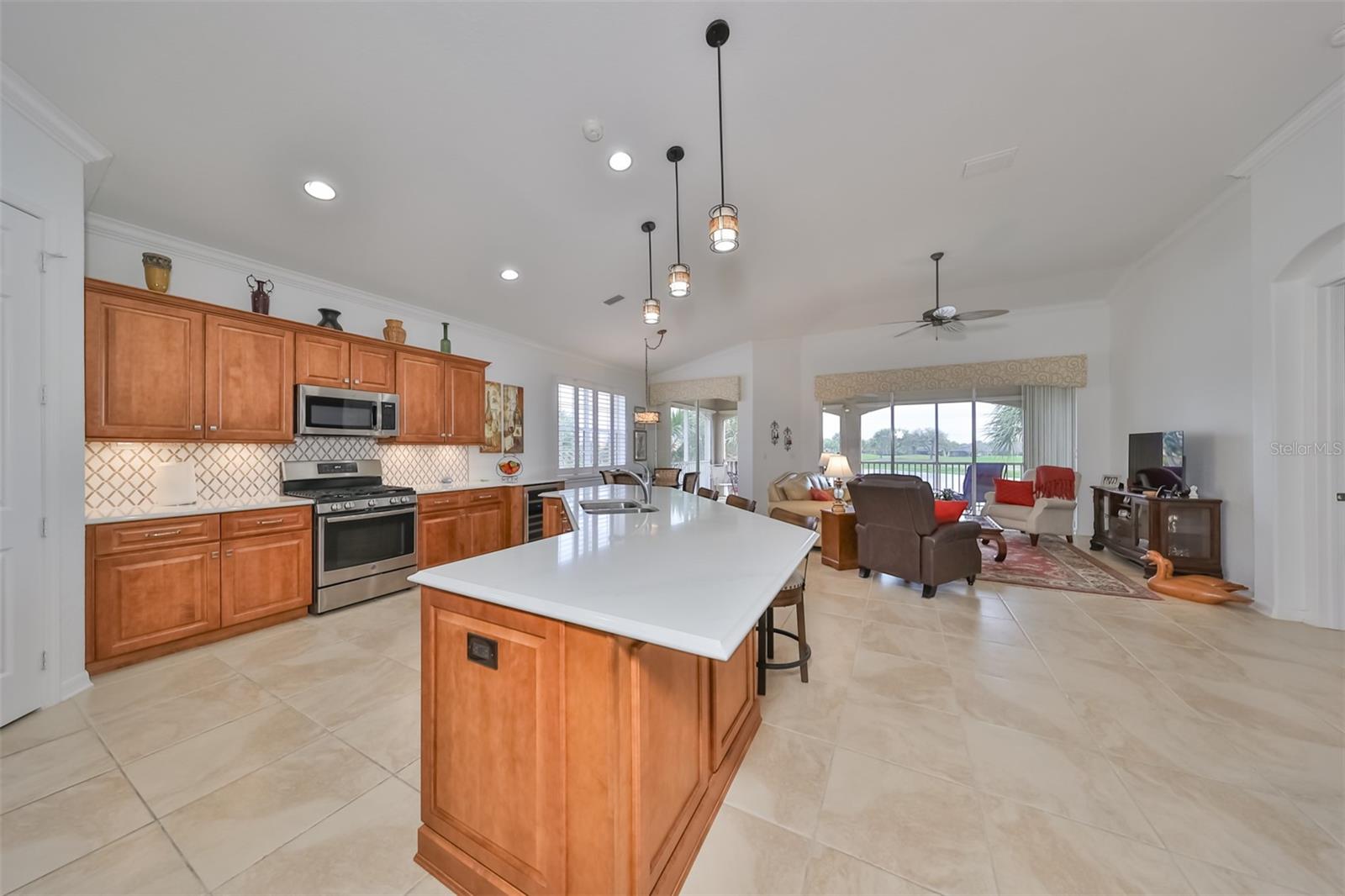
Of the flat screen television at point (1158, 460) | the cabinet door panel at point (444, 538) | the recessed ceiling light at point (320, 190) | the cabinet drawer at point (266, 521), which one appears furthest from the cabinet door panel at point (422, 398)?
the flat screen television at point (1158, 460)

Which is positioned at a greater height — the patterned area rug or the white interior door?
the white interior door

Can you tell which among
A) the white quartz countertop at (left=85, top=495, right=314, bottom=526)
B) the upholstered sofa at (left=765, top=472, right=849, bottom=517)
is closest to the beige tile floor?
the white quartz countertop at (left=85, top=495, right=314, bottom=526)

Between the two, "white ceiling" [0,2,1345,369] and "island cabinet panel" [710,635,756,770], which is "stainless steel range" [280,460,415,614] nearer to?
"white ceiling" [0,2,1345,369]

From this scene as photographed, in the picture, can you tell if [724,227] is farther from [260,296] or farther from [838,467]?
[838,467]

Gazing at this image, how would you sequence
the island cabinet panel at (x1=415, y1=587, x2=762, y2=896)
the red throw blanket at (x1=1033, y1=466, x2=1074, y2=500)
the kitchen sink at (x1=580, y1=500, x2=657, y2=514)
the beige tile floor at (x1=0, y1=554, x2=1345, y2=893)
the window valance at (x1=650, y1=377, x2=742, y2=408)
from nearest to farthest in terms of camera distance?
1. the island cabinet panel at (x1=415, y1=587, x2=762, y2=896)
2. the beige tile floor at (x1=0, y1=554, x2=1345, y2=893)
3. the kitchen sink at (x1=580, y1=500, x2=657, y2=514)
4. the red throw blanket at (x1=1033, y1=466, x2=1074, y2=500)
5. the window valance at (x1=650, y1=377, x2=742, y2=408)

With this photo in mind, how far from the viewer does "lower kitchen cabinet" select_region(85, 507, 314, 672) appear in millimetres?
2309

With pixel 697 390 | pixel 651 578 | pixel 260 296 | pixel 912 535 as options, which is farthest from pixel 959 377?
pixel 260 296

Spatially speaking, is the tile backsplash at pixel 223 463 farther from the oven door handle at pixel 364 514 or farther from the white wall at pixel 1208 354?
the white wall at pixel 1208 354

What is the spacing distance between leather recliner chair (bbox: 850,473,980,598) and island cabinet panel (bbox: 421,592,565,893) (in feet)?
10.6

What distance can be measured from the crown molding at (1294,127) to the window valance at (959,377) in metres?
2.83

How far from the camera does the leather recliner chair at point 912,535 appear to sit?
3412mm

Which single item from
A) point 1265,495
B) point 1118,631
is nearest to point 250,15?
point 1118,631

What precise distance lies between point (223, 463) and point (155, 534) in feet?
2.50

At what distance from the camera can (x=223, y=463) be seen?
121 inches
